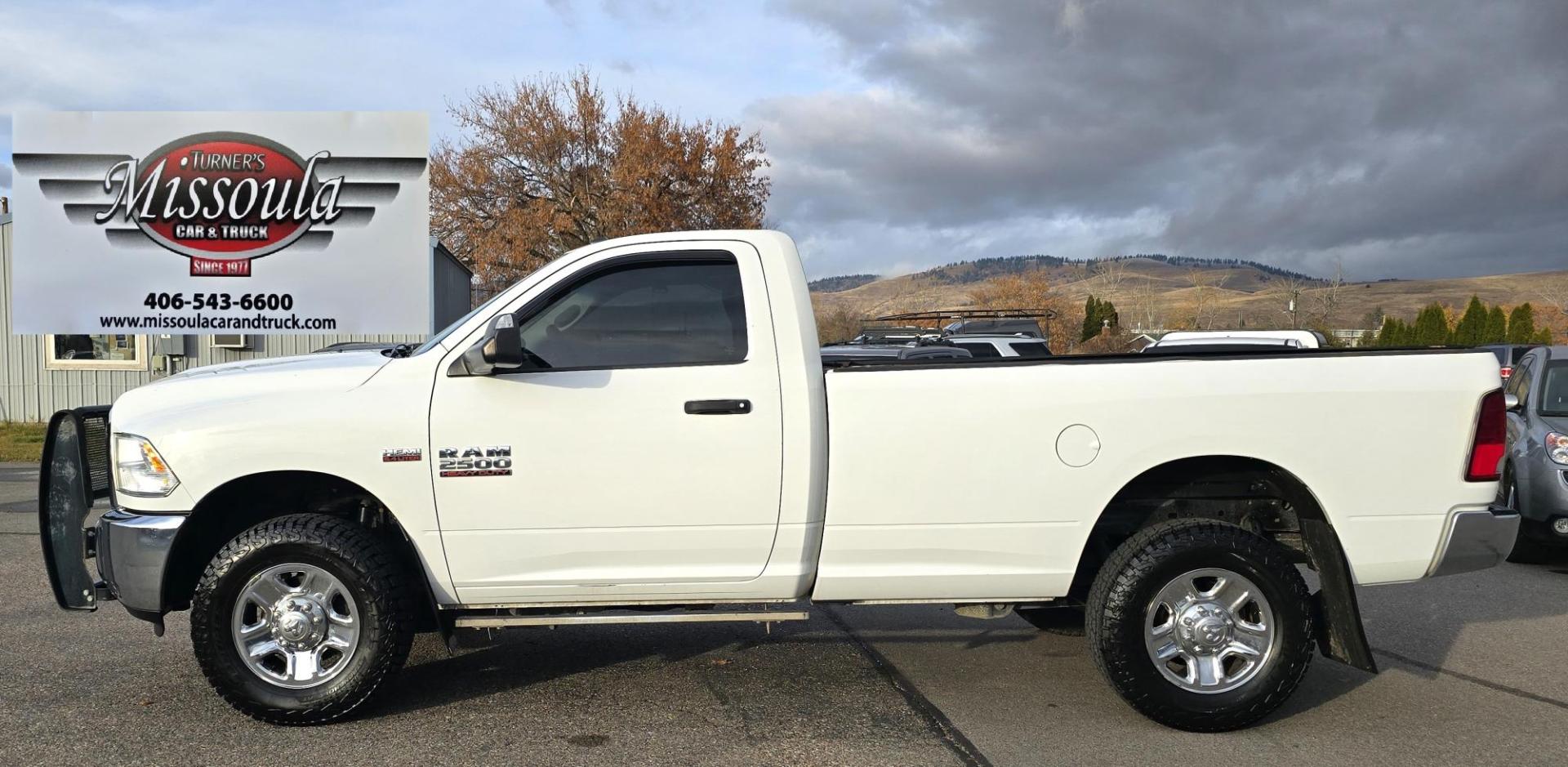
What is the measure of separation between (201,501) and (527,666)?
177 centimetres

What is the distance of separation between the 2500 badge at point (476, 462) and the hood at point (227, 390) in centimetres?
47

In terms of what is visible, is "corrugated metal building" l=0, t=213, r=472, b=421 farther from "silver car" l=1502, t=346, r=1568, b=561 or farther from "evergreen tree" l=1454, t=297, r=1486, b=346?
A: "evergreen tree" l=1454, t=297, r=1486, b=346

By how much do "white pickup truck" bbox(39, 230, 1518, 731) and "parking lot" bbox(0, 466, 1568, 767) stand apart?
11.5 inches

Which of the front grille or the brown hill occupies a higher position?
the brown hill

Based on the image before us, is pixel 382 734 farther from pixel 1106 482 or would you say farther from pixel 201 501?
pixel 1106 482

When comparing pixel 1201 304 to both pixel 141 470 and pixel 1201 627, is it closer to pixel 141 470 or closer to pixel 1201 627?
pixel 1201 627

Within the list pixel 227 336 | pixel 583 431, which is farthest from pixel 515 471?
pixel 227 336

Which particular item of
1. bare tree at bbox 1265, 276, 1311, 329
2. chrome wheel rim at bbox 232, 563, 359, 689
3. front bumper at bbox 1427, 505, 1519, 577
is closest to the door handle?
chrome wheel rim at bbox 232, 563, 359, 689

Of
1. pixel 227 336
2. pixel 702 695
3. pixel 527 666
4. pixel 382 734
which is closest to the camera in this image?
pixel 382 734

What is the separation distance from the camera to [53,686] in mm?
5148

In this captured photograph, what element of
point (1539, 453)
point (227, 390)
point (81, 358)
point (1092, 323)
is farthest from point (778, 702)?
point (1092, 323)

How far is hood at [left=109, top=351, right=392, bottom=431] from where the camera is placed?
15.1 ft

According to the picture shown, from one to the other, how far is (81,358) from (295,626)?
2168 cm

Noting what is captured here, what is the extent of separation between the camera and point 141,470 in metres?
4.61
